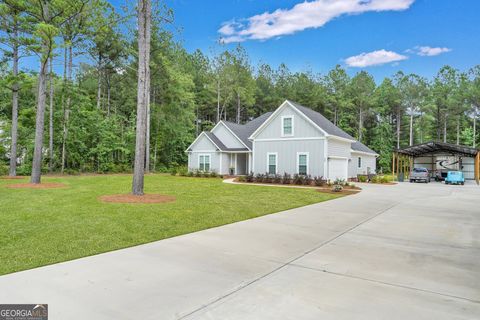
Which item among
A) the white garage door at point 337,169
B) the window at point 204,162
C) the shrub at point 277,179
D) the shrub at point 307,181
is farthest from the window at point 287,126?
the window at point 204,162

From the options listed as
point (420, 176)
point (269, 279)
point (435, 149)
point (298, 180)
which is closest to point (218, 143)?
point (298, 180)

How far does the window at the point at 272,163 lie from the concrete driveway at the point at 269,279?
15766 mm

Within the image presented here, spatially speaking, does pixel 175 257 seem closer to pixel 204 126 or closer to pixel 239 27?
pixel 239 27

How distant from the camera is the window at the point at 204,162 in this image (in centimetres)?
2788

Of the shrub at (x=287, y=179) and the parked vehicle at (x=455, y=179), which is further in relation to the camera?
the parked vehicle at (x=455, y=179)

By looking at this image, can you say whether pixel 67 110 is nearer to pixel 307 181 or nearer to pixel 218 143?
pixel 218 143

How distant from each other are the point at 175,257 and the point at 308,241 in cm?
266

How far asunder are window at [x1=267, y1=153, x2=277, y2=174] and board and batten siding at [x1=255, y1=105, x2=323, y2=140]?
141 cm

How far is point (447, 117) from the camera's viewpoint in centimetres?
4519

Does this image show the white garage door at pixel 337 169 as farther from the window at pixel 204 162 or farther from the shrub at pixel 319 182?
the window at pixel 204 162

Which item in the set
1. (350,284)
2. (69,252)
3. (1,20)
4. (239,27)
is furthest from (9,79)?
(239,27)

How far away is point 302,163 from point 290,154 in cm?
113

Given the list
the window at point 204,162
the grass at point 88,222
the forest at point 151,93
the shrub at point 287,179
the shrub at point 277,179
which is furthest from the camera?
the window at point 204,162

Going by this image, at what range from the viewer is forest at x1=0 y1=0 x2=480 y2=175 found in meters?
18.4
